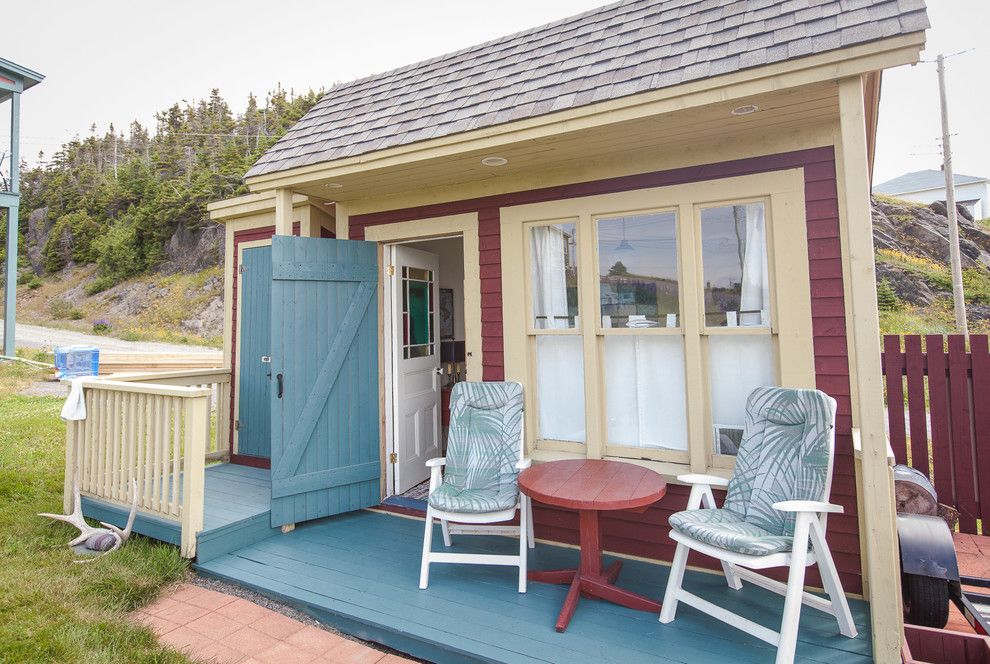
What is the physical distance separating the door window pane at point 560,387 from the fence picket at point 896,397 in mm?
2322

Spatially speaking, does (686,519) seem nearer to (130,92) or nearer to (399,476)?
(399,476)

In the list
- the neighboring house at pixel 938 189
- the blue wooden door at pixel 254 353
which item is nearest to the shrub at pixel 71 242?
the blue wooden door at pixel 254 353

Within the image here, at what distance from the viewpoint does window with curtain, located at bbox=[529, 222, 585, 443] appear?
338cm

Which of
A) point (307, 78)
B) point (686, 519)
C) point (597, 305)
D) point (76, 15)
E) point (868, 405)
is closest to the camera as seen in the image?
point (868, 405)

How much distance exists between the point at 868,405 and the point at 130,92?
47680 mm

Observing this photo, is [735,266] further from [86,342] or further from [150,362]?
[86,342]

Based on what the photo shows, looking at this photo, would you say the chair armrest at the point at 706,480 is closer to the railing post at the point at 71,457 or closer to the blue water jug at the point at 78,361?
the railing post at the point at 71,457

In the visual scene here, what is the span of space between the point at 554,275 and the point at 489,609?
6.80ft

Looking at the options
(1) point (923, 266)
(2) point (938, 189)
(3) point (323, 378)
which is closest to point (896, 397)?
(3) point (323, 378)

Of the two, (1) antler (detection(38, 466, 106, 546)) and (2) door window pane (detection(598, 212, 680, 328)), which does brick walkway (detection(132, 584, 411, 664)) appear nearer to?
(1) antler (detection(38, 466, 106, 546))

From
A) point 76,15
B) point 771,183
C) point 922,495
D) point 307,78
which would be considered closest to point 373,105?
point 771,183

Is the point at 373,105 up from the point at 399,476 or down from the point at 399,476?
up

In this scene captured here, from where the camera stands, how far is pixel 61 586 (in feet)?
8.54

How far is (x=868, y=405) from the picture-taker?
82.7 inches
